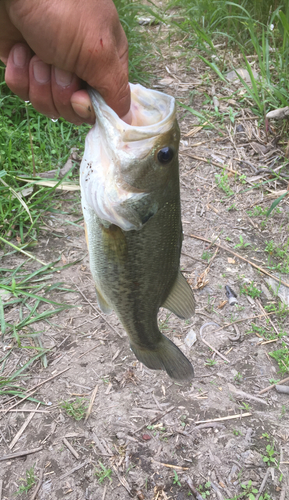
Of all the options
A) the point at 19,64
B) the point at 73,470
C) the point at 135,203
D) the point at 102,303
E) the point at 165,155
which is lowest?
the point at 73,470

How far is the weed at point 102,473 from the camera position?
6.90 feet

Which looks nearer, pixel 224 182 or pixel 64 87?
pixel 64 87

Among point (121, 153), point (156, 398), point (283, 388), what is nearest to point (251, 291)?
point (283, 388)

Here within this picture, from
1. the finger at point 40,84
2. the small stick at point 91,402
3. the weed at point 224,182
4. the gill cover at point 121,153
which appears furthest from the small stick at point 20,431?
the weed at point 224,182

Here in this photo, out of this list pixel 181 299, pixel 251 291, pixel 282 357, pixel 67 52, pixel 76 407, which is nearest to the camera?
pixel 67 52

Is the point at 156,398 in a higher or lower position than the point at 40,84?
lower

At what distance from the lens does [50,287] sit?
115 inches

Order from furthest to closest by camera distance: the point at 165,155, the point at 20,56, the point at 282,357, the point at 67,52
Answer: the point at 282,357 → the point at 20,56 → the point at 165,155 → the point at 67,52

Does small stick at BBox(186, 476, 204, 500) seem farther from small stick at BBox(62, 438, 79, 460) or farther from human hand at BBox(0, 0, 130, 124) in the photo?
human hand at BBox(0, 0, 130, 124)

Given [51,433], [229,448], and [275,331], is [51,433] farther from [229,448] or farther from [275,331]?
[275,331]

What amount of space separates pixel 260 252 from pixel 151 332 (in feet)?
6.29

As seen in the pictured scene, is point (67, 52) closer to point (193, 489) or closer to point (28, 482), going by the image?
point (28, 482)

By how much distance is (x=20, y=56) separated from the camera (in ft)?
4.73

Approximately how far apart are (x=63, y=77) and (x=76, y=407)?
1908mm
